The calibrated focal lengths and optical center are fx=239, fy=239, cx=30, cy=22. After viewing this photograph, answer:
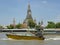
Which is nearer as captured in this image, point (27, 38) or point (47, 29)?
point (27, 38)

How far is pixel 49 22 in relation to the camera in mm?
177375

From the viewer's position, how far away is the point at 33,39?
44.8 metres

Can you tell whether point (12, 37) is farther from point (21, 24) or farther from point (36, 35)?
point (21, 24)

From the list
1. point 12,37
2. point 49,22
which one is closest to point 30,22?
point 49,22

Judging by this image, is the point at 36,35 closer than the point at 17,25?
Yes

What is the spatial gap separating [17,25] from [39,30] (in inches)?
6018

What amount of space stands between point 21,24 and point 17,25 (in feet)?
12.1

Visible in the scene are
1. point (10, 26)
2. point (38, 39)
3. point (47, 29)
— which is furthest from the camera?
point (10, 26)

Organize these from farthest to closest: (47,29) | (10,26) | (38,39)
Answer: (10,26) → (47,29) → (38,39)

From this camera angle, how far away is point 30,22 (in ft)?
576

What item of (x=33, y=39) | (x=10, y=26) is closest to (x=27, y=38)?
(x=33, y=39)

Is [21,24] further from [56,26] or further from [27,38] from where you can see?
[27,38]

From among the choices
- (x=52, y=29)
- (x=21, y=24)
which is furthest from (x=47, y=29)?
(x=21, y=24)

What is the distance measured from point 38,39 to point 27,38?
229cm
